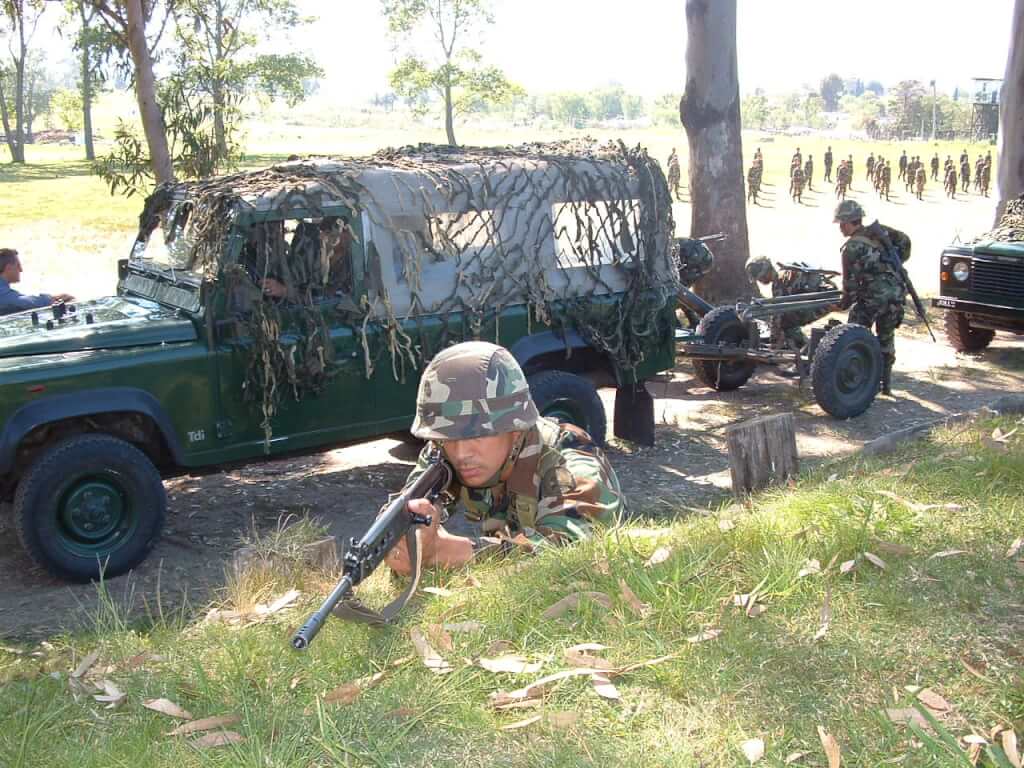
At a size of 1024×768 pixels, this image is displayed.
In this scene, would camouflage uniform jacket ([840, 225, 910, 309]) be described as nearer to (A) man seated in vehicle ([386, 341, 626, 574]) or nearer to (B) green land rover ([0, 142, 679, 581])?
(B) green land rover ([0, 142, 679, 581])

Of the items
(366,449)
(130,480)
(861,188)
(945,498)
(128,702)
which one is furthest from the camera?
(861,188)

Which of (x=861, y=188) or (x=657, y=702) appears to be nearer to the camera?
(x=657, y=702)

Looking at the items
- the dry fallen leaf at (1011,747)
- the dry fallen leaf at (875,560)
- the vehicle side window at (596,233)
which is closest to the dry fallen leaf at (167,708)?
the dry fallen leaf at (1011,747)

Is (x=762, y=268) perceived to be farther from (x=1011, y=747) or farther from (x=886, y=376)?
(x=1011, y=747)

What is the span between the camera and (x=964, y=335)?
11.4 metres

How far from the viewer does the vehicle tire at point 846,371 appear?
8.28 metres

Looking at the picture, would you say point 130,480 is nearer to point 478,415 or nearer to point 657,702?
point 478,415

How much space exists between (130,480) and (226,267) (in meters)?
1.20

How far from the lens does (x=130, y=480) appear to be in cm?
539

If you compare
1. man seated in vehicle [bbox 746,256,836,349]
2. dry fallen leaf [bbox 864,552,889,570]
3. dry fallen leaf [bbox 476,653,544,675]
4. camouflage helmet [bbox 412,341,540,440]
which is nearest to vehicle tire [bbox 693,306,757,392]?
man seated in vehicle [bbox 746,256,836,349]

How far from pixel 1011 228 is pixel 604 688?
10.0 metres

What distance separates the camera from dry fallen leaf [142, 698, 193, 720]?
2.74m

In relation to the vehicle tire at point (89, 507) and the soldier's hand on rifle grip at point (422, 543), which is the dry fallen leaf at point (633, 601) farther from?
the vehicle tire at point (89, 507)

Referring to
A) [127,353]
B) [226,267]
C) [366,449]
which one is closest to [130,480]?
[127,353]
